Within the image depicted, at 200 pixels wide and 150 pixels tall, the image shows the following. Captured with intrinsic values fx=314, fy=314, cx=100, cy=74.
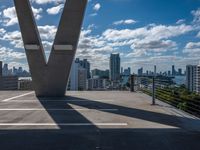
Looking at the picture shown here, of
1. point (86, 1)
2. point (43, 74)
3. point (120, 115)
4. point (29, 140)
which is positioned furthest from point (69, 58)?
point (29, 140)

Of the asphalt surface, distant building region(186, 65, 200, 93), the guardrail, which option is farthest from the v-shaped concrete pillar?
distant building region(186, 65, 200, 93)

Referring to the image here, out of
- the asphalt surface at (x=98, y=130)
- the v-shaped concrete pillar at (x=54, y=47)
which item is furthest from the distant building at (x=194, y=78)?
the asphalt surface at (x=98, y=130)

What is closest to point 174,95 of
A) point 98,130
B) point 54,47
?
point 54,47

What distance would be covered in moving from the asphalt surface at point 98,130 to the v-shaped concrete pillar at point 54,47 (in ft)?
14.4

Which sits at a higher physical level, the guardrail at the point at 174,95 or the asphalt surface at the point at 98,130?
the guardrail at the point at 174,95

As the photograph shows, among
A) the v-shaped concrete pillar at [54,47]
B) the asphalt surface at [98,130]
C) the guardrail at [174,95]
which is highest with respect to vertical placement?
the v-shaped concrete pillar at [54,47]

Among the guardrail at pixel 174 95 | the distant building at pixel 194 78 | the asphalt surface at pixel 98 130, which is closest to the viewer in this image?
the asphalt surface at pixel 98 130

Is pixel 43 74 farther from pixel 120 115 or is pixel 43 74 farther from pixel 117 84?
pixel 117 84

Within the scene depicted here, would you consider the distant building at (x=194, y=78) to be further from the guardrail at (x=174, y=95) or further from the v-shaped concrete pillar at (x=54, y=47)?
the v-shaped concrete pillar at (x=54, y=47)

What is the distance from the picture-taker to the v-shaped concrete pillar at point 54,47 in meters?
12.9

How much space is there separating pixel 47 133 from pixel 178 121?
3445mm

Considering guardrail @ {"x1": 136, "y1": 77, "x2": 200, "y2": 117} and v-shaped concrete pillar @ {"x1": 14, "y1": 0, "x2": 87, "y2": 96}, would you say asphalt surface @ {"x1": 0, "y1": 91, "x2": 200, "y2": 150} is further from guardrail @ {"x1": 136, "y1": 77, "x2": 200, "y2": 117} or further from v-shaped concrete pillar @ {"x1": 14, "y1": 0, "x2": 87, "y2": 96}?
v-shaped concrete pillar @ {"x1": 14, "y1": 0, "x2": 87, "y2": 96}

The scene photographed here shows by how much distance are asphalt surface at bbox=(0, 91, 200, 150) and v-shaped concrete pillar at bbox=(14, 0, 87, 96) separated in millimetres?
4393

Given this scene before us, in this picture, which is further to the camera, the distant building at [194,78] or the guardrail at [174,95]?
the distant building at [194,78]
